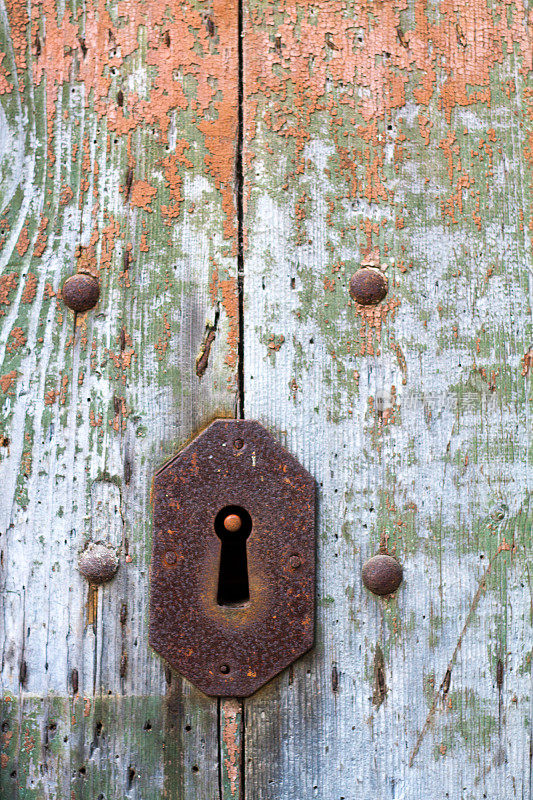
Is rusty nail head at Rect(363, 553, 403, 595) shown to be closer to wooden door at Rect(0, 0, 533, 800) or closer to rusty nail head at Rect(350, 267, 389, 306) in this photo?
wooden door at Rect(0, 0, 533, 800)

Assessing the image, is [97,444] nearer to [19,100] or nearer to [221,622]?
[221,622]

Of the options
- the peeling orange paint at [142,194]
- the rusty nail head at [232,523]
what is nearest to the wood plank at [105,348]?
the peeling orange paint at [142,194]

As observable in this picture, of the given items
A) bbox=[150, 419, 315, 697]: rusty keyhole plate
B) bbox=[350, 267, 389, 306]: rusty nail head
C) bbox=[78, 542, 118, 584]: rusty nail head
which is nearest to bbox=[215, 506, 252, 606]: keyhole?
bbox=[150, 419, 315, 697]: rusty keyhole plate

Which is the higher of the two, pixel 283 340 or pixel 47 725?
pixel 283 340

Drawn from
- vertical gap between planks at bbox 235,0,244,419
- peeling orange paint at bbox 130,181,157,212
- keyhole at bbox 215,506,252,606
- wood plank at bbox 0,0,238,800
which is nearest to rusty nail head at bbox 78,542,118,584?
wood plank at bbox 0,0,238,800

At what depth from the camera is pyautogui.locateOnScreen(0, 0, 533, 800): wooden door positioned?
2.55 feet

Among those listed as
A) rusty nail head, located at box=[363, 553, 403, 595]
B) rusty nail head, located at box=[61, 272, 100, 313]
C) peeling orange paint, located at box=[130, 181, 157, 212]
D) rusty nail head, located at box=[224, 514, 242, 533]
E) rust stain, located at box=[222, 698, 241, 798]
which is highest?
peeling orange paint, located at box=[130, 181, 157, 212]

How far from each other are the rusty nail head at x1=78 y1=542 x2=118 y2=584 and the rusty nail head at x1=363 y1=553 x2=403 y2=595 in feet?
0.94

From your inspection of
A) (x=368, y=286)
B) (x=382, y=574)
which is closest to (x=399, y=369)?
(x=368, y=286)

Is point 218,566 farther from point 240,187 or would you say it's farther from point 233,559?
point 240,187

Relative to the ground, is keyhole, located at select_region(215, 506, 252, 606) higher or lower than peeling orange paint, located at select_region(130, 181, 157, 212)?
lower

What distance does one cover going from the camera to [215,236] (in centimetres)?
81

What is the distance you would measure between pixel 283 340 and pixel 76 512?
31cm

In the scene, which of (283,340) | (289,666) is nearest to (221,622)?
(289,666)
